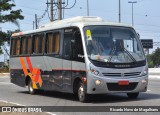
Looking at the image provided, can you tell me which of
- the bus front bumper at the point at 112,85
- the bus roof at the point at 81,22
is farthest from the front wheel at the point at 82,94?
the bus roof at the point at 81,22

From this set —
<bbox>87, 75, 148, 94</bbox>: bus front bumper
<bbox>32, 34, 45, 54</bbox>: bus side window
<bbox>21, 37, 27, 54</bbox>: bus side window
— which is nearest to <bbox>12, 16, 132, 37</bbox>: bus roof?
<bbox>32, 34, 45, 54</bbox>: bus side window

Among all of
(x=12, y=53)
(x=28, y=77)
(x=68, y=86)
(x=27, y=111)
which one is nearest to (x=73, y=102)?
(x=68, y=86)

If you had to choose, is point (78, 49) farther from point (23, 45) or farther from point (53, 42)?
point (23, 45)

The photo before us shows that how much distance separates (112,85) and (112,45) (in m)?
1.43

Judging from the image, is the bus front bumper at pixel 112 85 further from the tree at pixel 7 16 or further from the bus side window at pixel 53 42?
the tree at pixel 7 16

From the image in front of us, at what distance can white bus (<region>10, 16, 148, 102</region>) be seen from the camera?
17.7 m

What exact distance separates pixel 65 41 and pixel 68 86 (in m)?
1.68

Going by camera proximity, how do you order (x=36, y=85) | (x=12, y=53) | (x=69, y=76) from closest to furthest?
(x=69, y=76) → (x=36, y=85) → (x=12, y=53)

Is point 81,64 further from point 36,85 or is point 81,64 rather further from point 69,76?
point 36,85

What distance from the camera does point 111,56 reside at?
17.9 metres

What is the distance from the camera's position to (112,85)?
17.8 m

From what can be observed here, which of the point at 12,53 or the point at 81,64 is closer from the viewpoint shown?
the point at 81,64

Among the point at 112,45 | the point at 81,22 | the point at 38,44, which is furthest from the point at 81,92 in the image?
the point at 38,44

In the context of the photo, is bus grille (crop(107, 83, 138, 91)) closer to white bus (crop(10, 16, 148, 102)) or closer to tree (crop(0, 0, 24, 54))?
white bus (crop(10, 16, 148, 102))
